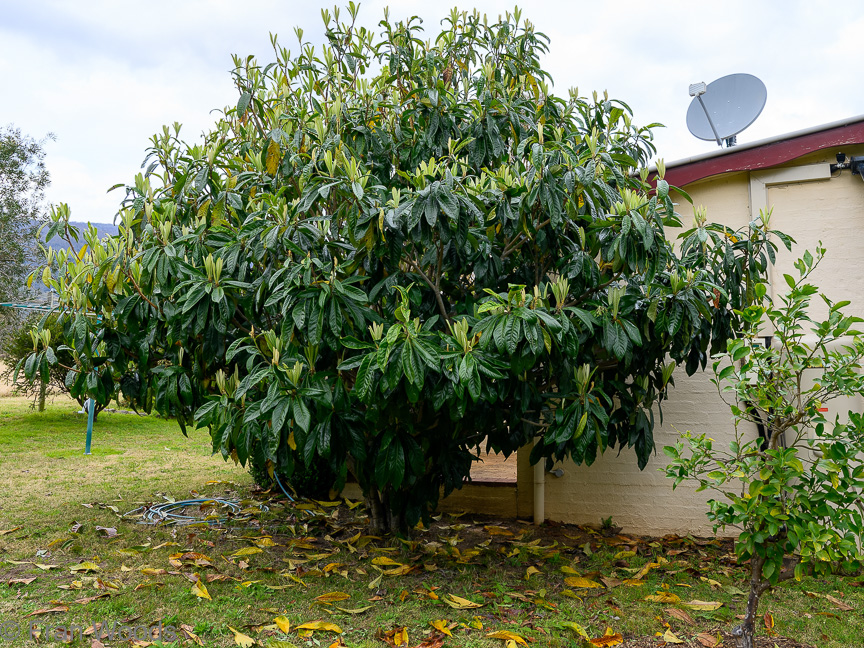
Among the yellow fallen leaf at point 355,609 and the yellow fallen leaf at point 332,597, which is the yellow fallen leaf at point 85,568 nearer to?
the yellow fallen leaf at point 332,597

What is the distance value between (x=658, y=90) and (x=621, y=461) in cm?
562

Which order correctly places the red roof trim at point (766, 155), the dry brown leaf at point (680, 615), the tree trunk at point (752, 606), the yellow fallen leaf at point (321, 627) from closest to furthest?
the tree trunk at point (752, 606) → the yellow fallen leaf at point (321, 627) → the dry brown leaf at point (680, 615) → the red roof trim at point (766, 155)

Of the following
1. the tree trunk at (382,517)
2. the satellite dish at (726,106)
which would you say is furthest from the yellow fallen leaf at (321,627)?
the satellite dish at (726,106)

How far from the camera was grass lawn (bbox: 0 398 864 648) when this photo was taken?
10.6ft

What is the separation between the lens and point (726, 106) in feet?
20.5

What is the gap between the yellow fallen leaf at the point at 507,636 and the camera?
10.2 feet

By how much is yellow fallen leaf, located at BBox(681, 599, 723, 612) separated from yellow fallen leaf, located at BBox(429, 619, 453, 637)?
1.47 metres

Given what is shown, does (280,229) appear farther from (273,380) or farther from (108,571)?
(108,571)

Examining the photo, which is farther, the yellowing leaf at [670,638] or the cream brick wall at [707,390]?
the cream brick wall at [707,390]

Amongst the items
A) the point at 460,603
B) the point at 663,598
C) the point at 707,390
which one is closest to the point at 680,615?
the point at 663,598

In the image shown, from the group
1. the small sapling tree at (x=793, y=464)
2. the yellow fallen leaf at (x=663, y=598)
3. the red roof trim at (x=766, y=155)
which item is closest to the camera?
the small sapling tree at (x=793, y=464)

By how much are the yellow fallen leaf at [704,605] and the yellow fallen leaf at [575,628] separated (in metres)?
0.78

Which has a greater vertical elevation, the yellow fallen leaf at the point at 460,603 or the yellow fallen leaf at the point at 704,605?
the yellow fallen leaf at the point at 704,605

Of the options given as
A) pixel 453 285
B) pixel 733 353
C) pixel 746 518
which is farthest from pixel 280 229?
pixel 746 518
